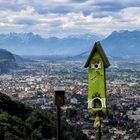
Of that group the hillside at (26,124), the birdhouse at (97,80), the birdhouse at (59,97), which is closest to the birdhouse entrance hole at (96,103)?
the birdhouse at (97,80)

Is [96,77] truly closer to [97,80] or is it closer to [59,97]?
[97,80]

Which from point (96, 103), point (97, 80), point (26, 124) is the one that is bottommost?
point (26, 124)

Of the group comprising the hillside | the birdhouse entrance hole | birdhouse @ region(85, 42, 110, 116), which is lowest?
the hillside

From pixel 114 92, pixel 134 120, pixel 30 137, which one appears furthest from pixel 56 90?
pixel 114 92

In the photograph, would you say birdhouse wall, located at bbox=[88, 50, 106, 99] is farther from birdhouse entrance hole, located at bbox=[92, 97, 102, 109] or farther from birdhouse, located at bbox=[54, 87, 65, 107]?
birdhouse, located at bbox=[54, 87, 65, 107]

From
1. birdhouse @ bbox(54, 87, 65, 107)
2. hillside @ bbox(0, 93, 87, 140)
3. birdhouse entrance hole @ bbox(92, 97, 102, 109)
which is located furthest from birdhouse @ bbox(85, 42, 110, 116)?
hillside @ bbox(0, 93, 87, 140)

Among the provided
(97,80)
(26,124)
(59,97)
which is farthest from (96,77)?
(26,124)

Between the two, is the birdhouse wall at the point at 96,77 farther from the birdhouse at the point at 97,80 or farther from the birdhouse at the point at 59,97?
the birdhouse at the point at 59,97

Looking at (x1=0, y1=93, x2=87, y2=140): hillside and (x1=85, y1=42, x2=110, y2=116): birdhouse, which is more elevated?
(x1=85, y1=42, x2=110, y2=116): birdhouse
